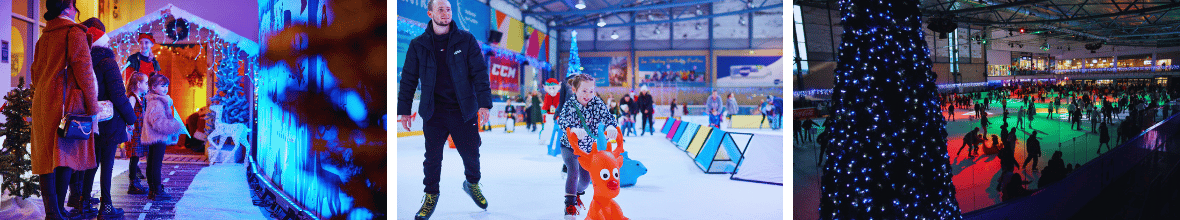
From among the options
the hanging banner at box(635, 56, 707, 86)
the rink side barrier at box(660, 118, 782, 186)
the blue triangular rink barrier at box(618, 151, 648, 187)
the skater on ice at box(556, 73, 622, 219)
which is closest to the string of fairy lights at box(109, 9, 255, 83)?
the skater on ice at box(556, 73, 622, 219)

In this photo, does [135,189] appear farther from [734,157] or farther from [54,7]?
[734,157]

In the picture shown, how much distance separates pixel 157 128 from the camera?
11.0 feet

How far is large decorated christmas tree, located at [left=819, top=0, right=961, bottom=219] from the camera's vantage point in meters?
2.45

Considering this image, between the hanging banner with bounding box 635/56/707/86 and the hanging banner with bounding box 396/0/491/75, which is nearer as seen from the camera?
the hanging banner with bounding box 396/0/491/75

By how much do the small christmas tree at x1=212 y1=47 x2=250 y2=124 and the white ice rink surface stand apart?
162 cm

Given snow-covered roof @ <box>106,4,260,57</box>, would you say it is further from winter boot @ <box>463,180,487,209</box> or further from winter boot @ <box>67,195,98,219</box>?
winter boot @ <box>463,180,487,209</box>

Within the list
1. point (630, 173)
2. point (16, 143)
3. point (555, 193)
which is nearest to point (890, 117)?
point (630, 173)

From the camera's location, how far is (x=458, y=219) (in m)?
2.78

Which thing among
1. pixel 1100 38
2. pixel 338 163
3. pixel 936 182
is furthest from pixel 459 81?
pixel 1100 38

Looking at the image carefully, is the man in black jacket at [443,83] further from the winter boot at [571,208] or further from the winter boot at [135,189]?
the winter boot at [135,189]

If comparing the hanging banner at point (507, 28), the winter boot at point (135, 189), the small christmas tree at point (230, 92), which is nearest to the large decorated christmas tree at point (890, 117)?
the winter boot at point (135, 189)

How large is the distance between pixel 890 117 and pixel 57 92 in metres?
3.98

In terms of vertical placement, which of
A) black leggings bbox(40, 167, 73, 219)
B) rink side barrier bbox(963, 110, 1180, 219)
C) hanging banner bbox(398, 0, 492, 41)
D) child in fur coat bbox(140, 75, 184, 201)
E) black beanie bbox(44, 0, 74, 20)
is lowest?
rink side barrier bbox(963, 110, 1180, 219)

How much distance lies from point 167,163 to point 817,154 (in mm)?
5949
